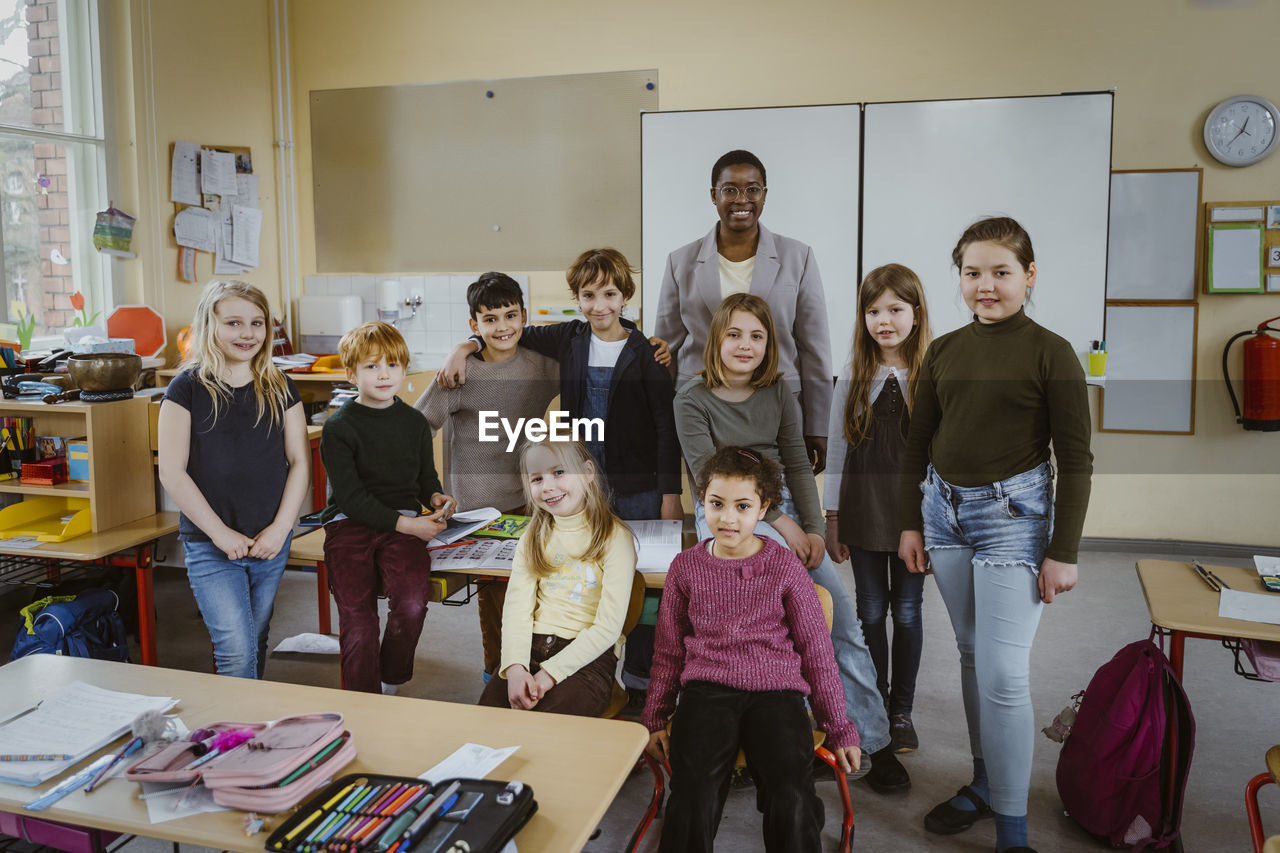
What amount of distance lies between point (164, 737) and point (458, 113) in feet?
13.9

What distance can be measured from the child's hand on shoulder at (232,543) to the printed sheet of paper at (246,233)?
3.02m

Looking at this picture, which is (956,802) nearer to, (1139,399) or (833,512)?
(833,512)

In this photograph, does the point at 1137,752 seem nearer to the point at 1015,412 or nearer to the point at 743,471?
the point at 1015,412

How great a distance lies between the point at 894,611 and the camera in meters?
2.43

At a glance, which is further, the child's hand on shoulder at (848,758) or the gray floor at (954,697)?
the gray floor at (954,697)

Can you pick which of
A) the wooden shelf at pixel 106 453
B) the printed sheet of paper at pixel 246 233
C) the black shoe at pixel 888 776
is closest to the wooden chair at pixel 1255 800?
the black shoe at pixel 888 776

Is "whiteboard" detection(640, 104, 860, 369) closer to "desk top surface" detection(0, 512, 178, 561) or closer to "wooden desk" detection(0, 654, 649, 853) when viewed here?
"desk top surface" detection(0, 512, 178, 561)

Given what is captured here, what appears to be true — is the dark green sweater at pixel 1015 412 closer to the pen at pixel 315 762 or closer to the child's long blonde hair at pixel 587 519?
the child's long blonde hair at pixel 587 519

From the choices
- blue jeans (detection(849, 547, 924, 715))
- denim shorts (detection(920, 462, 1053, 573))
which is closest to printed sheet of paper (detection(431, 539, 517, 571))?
blue jeans (detection(849, 547, 924, 715))

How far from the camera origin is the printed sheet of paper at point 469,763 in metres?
1.26

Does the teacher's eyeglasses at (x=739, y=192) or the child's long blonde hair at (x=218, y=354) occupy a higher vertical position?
the teacher's eyeglasses at (x=739, y=192)

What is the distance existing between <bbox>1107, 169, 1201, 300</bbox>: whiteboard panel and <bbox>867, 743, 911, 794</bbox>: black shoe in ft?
9.74

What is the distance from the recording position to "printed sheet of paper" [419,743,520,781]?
1.26m

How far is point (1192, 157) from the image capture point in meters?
4.24
